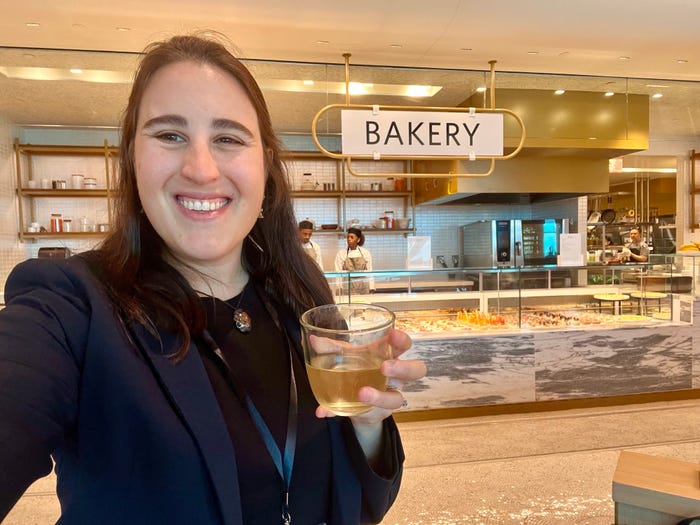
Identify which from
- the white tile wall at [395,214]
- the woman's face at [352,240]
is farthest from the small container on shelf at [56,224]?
the woman's face at [352,240]

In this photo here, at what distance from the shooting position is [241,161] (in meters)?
0.89

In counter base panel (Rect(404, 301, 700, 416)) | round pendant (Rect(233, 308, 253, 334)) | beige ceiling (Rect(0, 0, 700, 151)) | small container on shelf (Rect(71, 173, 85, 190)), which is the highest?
beige ceiling (Rect(0, 0, 700, 151))

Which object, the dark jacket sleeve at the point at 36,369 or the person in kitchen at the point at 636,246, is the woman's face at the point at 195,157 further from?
the person in kitchen at the point at 636,246

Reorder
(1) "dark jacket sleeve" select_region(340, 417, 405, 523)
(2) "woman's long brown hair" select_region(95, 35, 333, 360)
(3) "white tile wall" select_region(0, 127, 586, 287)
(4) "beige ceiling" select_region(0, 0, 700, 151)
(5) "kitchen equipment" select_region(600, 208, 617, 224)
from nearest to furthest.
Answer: (2) "woman's long brown hair" select_region(95, 35, 333, 360) → (1) "dark jacket sleeve" select_region(340, 417, 405, 523) → (4) "beige ceiling" select_region(0, 0, 700, 151) → (3) "white tile wall" select_region(0, 127, 586, 287) → (5) "kitchen equipment" select_region(600, 208, 617, 224)

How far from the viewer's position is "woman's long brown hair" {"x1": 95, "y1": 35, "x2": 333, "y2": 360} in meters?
0.80

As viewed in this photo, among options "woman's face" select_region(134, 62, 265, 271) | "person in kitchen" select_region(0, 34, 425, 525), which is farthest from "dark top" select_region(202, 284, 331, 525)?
"woman's face" select_region(134, 62, 265, 271)

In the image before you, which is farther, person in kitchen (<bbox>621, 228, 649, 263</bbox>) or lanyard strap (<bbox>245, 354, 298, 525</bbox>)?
person in kitchen (<bbox>621, 228, 649, 263</bbox>)

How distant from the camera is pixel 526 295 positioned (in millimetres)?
3707

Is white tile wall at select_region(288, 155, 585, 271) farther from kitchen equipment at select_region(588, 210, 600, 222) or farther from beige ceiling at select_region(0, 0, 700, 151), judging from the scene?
beige ceiling at select_region(0, 0, 700, 151)

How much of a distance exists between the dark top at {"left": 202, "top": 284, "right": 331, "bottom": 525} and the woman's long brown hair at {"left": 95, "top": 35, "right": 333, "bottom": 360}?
0.08 metres

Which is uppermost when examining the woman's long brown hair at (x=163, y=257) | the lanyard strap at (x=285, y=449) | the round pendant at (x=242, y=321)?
the woman's long brown hair at (x=163, y=257)

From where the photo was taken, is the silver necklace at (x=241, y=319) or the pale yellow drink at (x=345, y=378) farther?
the silver necklace at (x=241, y=319)

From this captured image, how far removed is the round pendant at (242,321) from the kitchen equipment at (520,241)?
5994 mm

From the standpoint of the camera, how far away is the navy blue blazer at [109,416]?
2.14ft
